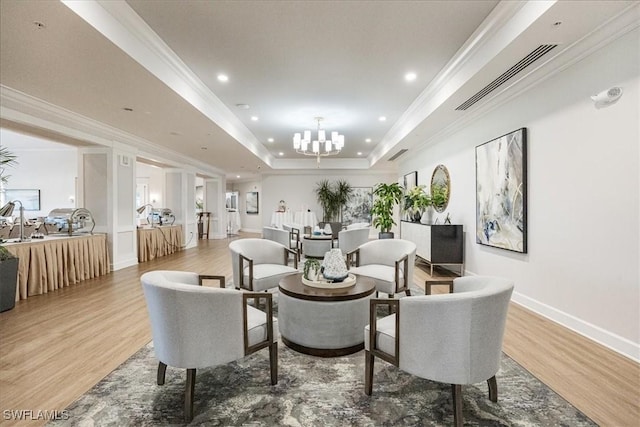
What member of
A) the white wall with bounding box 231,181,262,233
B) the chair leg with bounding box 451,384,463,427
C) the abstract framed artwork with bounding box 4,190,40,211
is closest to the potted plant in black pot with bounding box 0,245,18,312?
the chair leg with bounding box 451,384,463,427

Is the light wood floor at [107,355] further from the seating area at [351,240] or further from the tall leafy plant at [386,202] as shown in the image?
the tall leafy plant at [386,202]

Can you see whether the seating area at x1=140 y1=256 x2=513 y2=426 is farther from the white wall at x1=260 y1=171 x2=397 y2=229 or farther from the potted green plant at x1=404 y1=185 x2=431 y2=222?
the white wall at x1=260 y1=171 x2=397 y2=229

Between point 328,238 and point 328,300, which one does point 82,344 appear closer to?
point 328,300

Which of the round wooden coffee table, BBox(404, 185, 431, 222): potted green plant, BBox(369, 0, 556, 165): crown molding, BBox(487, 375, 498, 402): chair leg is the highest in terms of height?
BBox(369, 0, 556, 165): crown molding

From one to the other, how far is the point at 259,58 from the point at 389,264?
10.3 ft

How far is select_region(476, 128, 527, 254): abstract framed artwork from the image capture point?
13.3 feet

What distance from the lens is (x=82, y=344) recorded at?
3.01 metres

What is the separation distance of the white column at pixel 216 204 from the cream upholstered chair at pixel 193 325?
11.2m

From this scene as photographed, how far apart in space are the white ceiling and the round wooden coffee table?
257 centimetres

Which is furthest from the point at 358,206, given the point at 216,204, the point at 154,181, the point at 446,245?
the point at 154,181

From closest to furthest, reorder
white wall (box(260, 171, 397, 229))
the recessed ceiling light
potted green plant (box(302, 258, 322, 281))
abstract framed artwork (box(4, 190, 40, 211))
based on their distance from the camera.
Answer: potted green plant (box(302, 258, 322, 281)) < the recessed ceiling light < abstract framed artwork (box(4, 190, 40, 211)) < white wall (box(260, 171, 397, 229))

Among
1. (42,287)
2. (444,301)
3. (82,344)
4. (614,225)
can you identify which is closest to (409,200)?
(614,225)

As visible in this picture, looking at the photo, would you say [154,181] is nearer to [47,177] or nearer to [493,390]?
[47,177]

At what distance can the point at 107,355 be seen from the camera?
9.13ft
